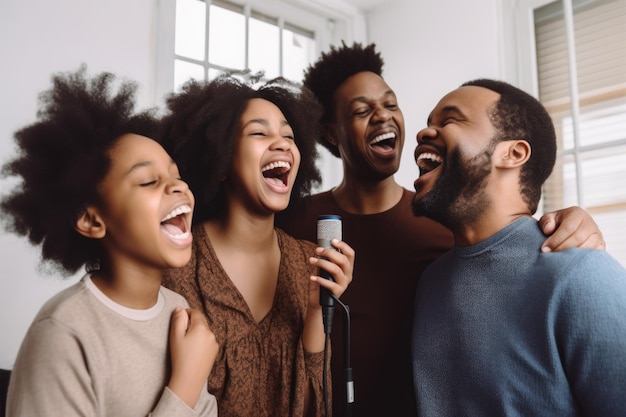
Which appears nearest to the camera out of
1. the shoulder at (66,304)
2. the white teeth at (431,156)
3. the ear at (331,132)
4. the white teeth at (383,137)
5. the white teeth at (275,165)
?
the shoulder at (66,304)

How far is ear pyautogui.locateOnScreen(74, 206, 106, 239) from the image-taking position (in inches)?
42.7

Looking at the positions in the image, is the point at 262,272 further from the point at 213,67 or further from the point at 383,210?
the point at 213,67

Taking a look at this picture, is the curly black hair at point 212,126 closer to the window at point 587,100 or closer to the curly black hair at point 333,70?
the curly black hair at point 333,70

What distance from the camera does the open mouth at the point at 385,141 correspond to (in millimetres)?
1958

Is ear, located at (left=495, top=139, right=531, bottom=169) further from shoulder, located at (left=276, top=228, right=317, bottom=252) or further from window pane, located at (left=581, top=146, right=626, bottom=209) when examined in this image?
window pane, located at (left=581, top=146, right=626, bottom=209)

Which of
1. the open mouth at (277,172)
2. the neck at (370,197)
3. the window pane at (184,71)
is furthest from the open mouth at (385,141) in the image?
the window pane at (184,71)

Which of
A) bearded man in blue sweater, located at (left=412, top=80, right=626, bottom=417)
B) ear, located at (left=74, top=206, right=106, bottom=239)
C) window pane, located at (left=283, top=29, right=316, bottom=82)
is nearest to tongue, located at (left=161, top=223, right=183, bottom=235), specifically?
ear, located at (left=74, top=206, right=106, bottom=239)

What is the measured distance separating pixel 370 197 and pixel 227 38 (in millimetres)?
1732

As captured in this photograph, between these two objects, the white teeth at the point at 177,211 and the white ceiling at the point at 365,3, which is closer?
the white teeth at the point at 177,211

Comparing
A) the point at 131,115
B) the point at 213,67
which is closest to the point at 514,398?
the point at 131,115

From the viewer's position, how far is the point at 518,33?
3.16 metres

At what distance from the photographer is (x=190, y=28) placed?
3029mm

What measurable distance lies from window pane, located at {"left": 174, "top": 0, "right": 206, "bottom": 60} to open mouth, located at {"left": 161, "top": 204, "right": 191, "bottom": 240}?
2031 millimetres

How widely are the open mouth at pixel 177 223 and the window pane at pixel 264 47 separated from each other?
2.29 metres
